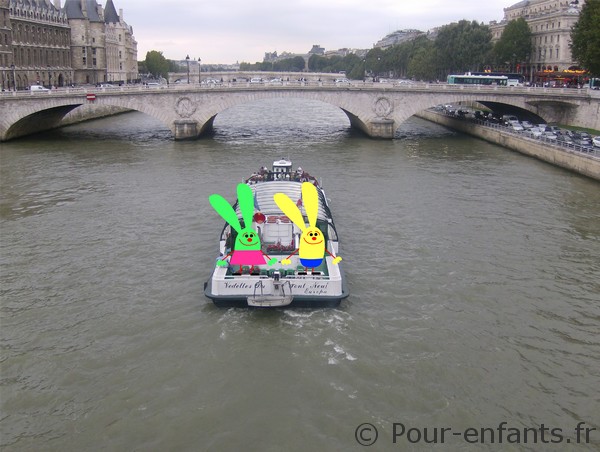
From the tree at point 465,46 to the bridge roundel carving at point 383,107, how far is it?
52.1 metres

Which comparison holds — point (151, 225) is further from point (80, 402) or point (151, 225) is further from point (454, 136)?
point (454, 136)

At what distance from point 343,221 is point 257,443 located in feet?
57.8

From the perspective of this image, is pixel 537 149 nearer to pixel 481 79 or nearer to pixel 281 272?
pixel 481 79

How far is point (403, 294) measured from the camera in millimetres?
20828

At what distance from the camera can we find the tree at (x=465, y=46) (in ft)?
347

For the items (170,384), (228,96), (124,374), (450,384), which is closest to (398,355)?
(450,384)

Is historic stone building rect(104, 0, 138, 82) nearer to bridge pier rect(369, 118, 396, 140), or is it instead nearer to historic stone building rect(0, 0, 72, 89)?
historic stone building rect(0, 0, 72, 89)

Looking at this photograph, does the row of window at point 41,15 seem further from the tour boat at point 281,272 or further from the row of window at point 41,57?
the tour boat at point 281,272

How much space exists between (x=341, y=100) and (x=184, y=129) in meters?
16.2

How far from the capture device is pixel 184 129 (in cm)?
5975

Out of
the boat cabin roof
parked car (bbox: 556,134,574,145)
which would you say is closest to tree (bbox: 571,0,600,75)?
parked car (bbox: 556,134,574,145)

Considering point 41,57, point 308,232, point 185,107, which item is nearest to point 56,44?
point 41,57

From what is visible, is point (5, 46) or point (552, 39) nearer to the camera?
point (5, 46)

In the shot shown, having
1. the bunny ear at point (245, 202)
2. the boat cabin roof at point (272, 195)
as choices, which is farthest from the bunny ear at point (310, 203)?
the boat cabin roof at point (272, 195)
